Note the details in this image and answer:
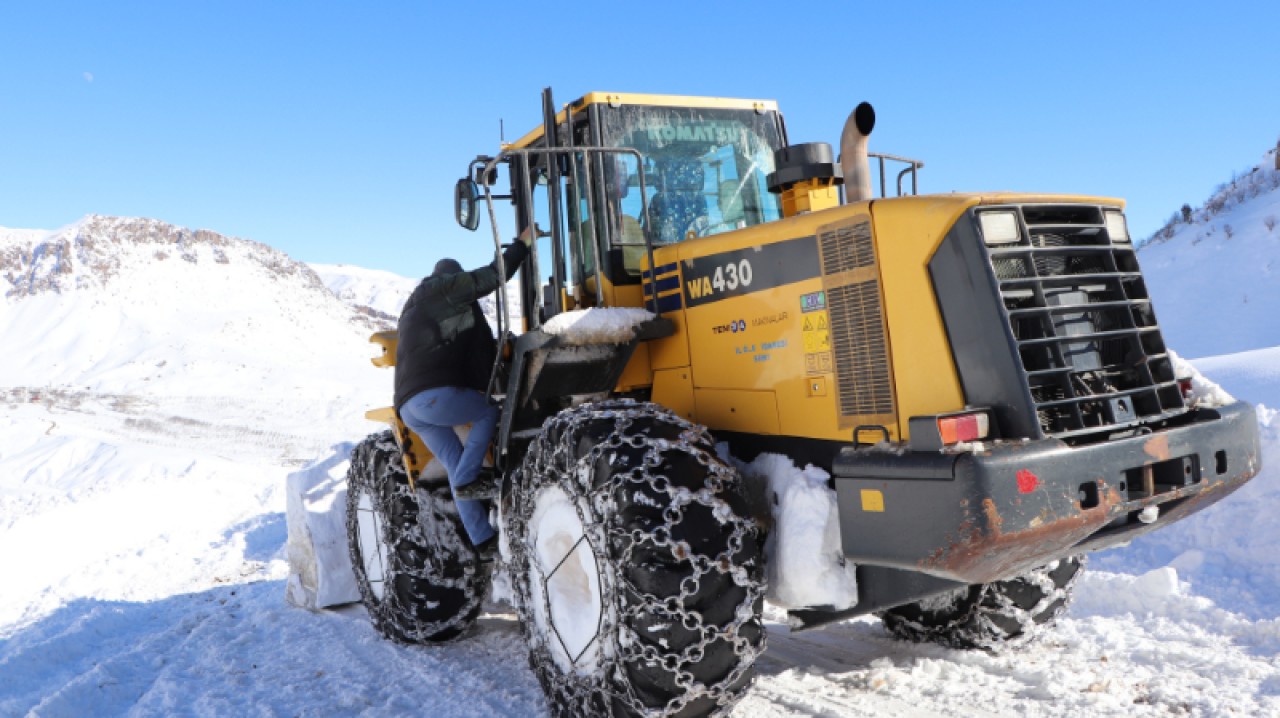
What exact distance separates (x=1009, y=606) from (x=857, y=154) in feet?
7.50

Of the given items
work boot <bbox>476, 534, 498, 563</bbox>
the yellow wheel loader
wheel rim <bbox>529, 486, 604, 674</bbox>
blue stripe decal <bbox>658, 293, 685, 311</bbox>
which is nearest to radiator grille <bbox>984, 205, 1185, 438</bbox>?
the yellow wheel loader

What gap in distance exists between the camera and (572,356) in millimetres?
4500

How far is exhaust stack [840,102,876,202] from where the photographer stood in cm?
429

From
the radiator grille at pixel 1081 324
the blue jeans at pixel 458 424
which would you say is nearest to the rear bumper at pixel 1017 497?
the radiator grille at pixel 1081 324

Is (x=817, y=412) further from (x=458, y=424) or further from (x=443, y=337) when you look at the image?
(x=443, y=337)

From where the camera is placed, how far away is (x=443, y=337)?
17.4ft

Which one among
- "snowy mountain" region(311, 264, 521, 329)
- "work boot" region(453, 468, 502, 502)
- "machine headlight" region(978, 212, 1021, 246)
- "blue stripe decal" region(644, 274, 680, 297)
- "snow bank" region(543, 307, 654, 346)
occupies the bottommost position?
"work boot" region(453, 468, 502, 502)

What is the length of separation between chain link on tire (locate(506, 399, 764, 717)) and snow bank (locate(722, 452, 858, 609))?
0.12m

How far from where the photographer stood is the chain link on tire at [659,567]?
3420mm

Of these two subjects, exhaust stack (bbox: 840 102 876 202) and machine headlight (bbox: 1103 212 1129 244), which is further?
exhaust stack (bbox: 840 102 876 202)

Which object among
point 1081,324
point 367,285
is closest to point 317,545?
point 1081,324

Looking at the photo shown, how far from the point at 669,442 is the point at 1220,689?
2.59 metres

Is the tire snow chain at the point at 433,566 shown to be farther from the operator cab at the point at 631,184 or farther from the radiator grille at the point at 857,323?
the radiator grille at the point at 857,323

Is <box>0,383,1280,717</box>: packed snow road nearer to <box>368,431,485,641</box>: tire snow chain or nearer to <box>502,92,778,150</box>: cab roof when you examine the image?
<box>368,431,485,641</box>: tire snow chain
